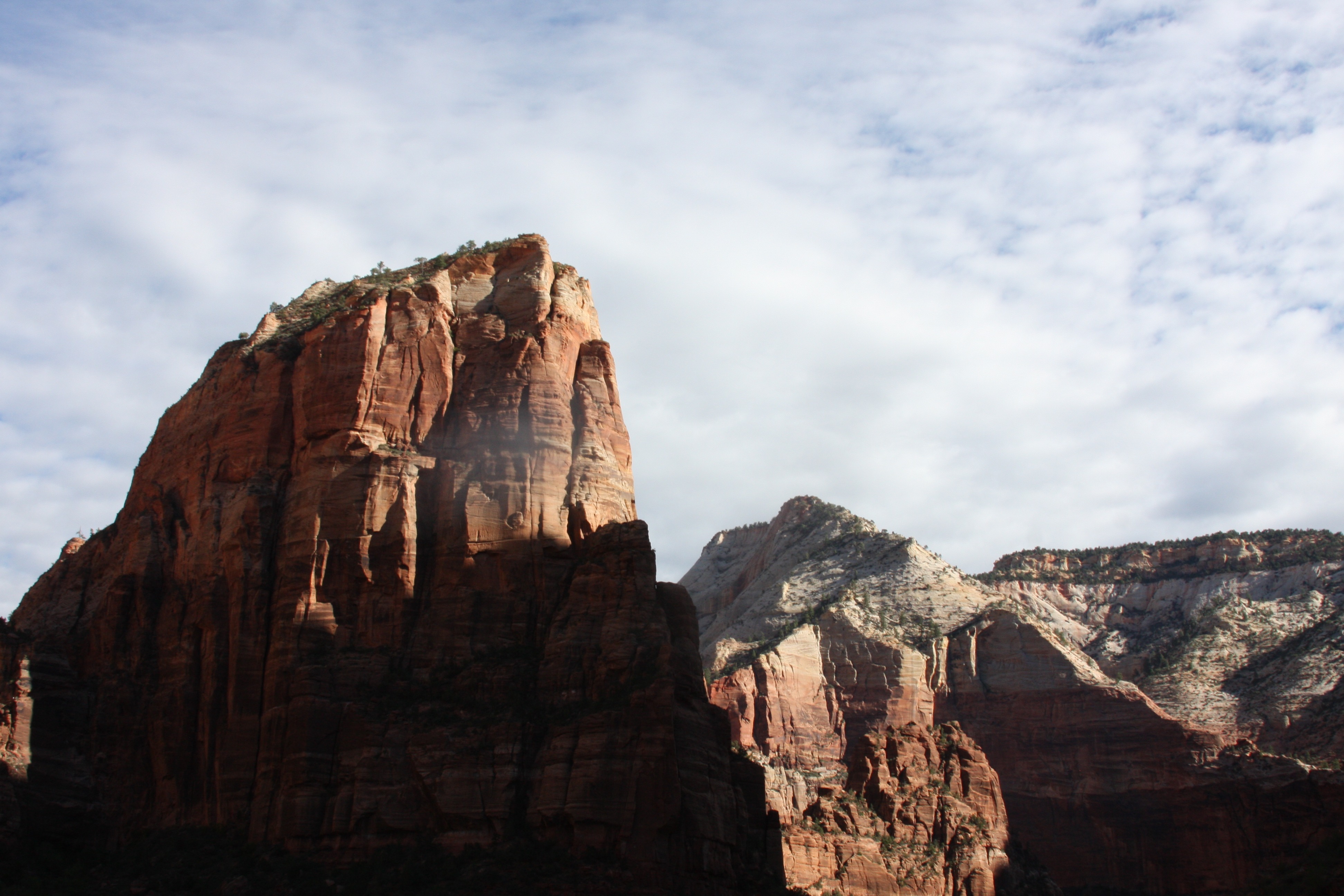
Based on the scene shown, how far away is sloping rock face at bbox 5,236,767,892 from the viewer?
56500 millimetres

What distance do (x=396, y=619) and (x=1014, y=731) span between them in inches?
2863

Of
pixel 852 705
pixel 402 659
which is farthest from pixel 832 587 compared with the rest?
pixel 402 659

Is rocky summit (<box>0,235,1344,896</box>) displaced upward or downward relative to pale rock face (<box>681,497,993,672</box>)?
downward

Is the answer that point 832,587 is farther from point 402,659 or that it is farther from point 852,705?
point 402,659

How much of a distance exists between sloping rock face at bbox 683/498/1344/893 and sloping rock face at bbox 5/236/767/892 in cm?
3646

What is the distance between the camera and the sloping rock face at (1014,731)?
10262 centimetres

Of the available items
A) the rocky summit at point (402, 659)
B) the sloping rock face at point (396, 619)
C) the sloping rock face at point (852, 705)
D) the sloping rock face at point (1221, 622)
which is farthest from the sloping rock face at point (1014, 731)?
the sloping rock face at point (396, 619)

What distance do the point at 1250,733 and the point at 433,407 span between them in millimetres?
82016

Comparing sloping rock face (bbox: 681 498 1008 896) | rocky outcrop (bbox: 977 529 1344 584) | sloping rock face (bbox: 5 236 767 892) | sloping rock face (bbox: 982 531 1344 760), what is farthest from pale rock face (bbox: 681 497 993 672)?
sloping rock face (bbox: 5 236 767 892)

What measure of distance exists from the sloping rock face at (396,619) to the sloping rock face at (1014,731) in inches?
1435

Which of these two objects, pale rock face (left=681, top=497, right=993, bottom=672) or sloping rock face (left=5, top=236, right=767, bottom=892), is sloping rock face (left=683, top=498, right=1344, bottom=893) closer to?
pale rock face (left=681, top=497, right=993, bottom=672)

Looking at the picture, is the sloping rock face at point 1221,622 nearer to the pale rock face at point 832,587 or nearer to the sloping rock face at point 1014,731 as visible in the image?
the sloping rock face at point 1014,731

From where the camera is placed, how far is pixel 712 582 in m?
168

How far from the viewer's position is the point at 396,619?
203ft
